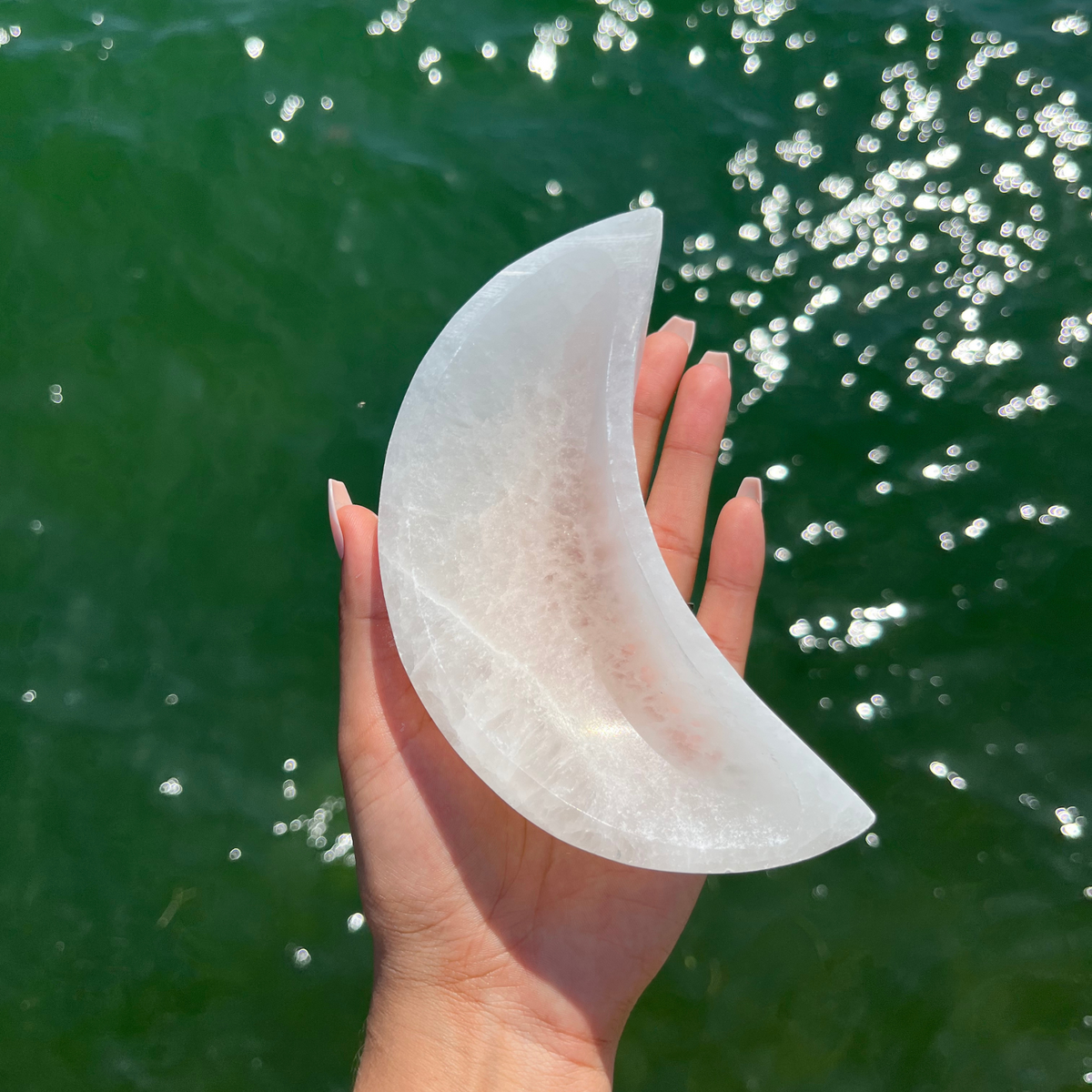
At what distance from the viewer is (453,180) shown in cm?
334

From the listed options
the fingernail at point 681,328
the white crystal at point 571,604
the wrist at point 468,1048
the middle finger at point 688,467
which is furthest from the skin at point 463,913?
the fingernail at point 681,328

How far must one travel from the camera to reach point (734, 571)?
2242 millimetres

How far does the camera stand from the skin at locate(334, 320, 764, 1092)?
6.02 feet

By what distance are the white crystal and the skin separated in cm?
13

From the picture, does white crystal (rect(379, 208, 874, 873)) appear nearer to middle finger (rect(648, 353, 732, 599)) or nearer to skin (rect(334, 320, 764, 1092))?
skin (rect(334, 320, 764, 1092))

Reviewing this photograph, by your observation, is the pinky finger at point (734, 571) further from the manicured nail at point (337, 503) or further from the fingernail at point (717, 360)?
the manicured nail at point (337, 503)

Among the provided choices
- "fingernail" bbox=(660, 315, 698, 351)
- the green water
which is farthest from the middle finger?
the green water

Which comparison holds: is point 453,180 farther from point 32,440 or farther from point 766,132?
point 32,440

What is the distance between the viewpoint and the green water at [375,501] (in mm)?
2520


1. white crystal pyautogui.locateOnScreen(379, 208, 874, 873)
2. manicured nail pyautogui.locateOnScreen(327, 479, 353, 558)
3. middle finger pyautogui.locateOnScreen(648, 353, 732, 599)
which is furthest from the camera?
middle finger pyautogui.locateOnScreen(648, 353, 732, 599)

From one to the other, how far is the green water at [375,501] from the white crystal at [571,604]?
1001 mm

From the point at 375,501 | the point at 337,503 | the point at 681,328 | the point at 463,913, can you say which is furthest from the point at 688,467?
the point at 463,913

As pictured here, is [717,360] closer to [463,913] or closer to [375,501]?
[375,501]

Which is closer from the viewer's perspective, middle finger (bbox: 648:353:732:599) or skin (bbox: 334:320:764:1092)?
skin (bbox: 334:320:764:1092)
